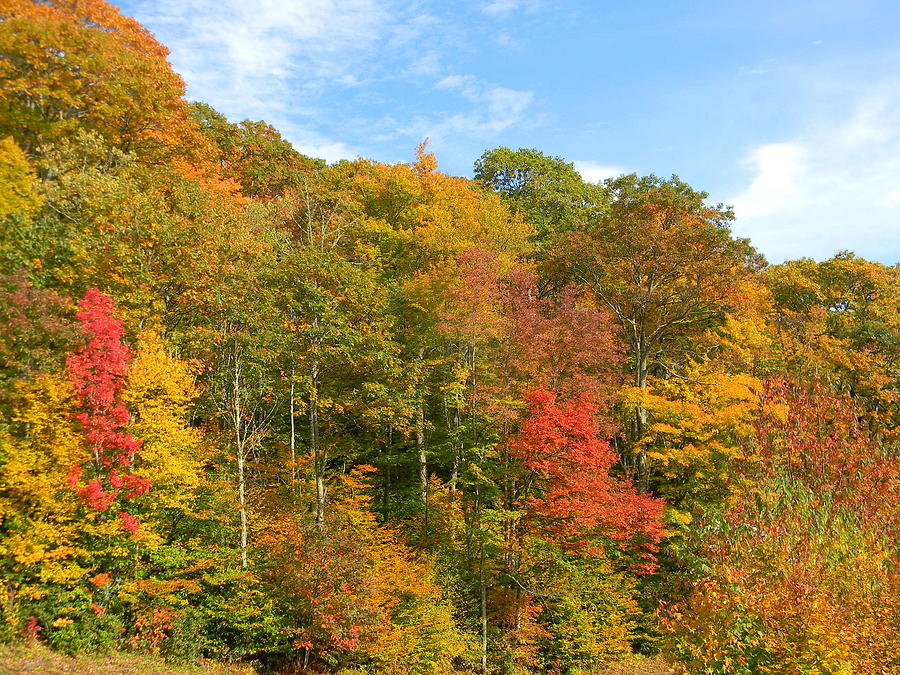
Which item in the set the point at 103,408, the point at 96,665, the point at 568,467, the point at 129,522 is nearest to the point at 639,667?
the point at 568,467

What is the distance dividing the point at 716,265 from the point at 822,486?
1494cm

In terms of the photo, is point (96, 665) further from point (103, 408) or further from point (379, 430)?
point (379, 430)

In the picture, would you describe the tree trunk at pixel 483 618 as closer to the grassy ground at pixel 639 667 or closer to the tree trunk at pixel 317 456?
the grassy ground at pixel 639 667

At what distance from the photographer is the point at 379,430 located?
25359 mm

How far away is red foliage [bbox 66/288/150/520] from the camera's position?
13398 mm

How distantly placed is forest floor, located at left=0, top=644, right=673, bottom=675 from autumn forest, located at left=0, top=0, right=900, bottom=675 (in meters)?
0.39

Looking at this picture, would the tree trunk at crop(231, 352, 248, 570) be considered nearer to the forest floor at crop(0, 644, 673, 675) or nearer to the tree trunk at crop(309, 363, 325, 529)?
the tree trunk at crop(309, 363, 325, 529)

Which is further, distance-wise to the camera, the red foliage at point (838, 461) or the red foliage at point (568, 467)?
the red foliage at point (568, 467)

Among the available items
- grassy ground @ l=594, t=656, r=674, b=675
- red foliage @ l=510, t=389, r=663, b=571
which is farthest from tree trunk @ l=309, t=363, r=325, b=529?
grassy ground @ l=594, t=656, r=674, b=675

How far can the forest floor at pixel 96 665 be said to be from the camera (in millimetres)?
11461

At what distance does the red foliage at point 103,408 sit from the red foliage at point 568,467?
453 inches

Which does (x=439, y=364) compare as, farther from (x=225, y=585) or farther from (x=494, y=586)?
(x=225, y=585)

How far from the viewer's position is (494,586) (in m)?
20.7

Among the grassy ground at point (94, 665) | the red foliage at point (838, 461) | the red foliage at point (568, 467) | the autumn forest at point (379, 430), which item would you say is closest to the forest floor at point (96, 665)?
the grassy ground at point (94, 665)
